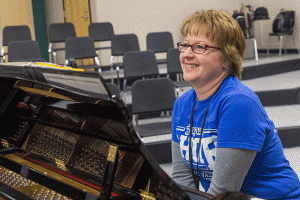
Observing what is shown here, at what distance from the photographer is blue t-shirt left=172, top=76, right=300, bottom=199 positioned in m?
1.10

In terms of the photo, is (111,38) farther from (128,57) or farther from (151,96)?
(151,96)

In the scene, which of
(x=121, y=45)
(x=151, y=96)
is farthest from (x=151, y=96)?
(x=121, y=45)

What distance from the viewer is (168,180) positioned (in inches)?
35.0

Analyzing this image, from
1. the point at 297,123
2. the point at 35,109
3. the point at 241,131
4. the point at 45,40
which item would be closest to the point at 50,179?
the point at 35,109

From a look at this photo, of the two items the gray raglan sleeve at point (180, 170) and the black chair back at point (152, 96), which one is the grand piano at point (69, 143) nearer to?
the gray raglan sleeve at point (180, 170)

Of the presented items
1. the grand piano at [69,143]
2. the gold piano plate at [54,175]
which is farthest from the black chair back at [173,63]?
the gold piano plate at [54,175]

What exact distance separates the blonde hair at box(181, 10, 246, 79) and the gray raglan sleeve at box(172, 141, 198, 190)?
0.43 metres

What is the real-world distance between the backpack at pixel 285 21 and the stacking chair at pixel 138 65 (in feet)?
13.0

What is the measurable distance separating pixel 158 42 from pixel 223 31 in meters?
4.72

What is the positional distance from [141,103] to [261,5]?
5939 millimetres

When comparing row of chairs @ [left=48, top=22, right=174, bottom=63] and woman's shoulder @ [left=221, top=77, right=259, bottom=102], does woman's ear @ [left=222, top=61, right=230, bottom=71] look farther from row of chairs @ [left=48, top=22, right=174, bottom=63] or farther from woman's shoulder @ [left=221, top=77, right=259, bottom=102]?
row of chairs @ [left=48, top=22, right=174, bottom=63]

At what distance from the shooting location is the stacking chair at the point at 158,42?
583 centimetres

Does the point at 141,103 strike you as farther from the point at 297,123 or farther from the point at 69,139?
the point at 69,139

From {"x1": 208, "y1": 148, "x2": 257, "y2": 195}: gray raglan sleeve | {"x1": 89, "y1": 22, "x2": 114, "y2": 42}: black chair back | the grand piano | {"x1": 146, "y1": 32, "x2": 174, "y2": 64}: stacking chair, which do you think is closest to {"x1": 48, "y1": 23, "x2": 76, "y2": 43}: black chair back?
{"x1": 89, "y1": 22, "x2": 114, "y2": 42}: black chair back
